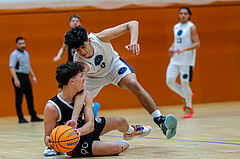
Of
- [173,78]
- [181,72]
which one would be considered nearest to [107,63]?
[173,78]

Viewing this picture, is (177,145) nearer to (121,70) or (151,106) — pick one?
(151,106)

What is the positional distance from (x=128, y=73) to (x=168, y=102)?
807 cm

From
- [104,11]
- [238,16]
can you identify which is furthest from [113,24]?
[238,16]

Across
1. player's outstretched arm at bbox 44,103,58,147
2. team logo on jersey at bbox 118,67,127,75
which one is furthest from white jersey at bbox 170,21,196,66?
player's outstretched arm at bbox 44,103,58,147

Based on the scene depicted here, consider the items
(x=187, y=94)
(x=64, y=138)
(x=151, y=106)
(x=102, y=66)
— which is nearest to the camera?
(x=64, y=138)

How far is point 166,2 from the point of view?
12.5m

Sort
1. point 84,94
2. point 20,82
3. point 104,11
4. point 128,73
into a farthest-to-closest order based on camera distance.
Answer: point 104,11
point 20,82
point 128,73
point 84,94

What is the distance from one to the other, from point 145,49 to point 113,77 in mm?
7698

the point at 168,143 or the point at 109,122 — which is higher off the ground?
the point at 109,122

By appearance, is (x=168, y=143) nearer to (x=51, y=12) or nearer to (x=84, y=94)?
(x=84, y=94)

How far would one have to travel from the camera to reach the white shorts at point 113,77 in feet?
18.2

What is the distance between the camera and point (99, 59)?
5508 millimetres

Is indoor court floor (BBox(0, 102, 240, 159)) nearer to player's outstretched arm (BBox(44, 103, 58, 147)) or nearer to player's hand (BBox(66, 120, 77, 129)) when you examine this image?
player's outstretched arm (BBox(44, 103, 58, 147))

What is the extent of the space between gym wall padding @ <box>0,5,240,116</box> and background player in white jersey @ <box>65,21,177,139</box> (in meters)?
6.52
